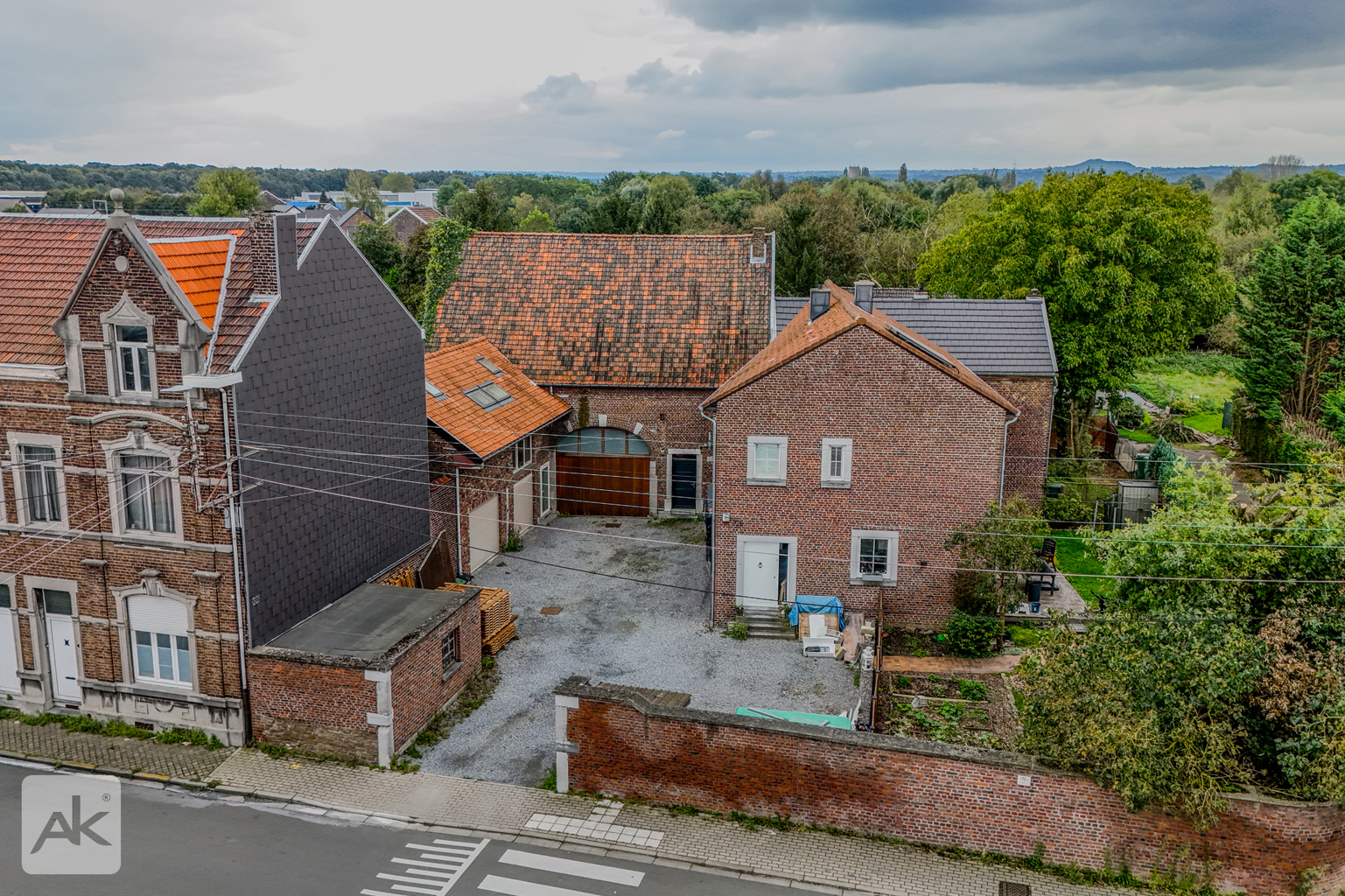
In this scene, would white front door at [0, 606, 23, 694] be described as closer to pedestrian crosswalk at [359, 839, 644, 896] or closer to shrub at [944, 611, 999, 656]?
pedestrian crosswalk at [359, 839, 644, 896]

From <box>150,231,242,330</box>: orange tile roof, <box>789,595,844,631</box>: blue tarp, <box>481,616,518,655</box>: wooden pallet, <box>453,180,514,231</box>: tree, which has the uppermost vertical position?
<box>453,180,514,231</box>: tree

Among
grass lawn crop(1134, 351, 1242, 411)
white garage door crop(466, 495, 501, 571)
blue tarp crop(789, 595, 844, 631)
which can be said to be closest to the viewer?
blue tarp crop(789, 595, 844, 631)

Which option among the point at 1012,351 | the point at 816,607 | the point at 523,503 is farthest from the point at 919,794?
the point at 1012,351

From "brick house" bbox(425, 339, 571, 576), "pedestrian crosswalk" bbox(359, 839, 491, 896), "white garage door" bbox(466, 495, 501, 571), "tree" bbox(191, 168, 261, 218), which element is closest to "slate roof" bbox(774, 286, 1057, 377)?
"brick house" bbox(425, 339, 571, 576)

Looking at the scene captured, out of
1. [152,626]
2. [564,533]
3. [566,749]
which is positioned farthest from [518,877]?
[564,533]

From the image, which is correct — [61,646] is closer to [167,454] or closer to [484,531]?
[167,454]

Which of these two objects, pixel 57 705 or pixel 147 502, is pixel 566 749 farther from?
pixel 57 705
